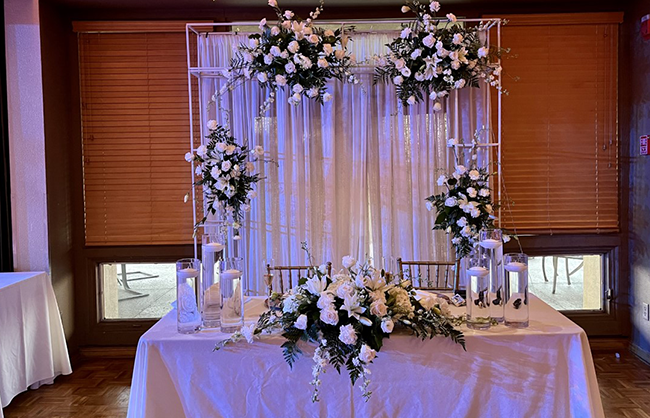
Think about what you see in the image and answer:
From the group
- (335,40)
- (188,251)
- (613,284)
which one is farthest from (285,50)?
(613,284)

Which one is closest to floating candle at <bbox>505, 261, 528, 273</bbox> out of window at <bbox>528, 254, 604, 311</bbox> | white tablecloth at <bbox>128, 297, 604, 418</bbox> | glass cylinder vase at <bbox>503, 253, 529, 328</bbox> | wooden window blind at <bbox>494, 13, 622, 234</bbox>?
glass cylinder vase at <bbox>503, 253, 529, 328</bbox>

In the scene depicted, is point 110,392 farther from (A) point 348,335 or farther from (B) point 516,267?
(B) point 516,267

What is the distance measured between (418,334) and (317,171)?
2.18m

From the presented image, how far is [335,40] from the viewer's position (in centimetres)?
363

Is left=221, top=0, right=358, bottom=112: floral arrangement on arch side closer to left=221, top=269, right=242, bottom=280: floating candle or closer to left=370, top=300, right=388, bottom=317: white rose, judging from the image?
left=221, top=269, right=242, bottom=280: floating candle

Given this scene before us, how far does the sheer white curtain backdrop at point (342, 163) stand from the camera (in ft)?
13.5

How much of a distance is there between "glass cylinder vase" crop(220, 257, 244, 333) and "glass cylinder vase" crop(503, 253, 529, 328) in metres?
1.14

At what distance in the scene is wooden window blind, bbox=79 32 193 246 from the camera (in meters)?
4.38

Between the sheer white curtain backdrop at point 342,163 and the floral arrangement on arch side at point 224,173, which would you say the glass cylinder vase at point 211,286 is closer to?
the floral arrangement on arch side at point 224,173

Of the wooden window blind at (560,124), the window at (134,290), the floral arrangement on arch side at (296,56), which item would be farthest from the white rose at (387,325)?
the window at (134,290)

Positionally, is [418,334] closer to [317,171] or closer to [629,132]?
[317,171]

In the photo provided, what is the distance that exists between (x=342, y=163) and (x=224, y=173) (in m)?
0.97

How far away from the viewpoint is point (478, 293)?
235 cm

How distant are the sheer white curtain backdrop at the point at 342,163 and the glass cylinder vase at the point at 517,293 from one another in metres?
1.78
